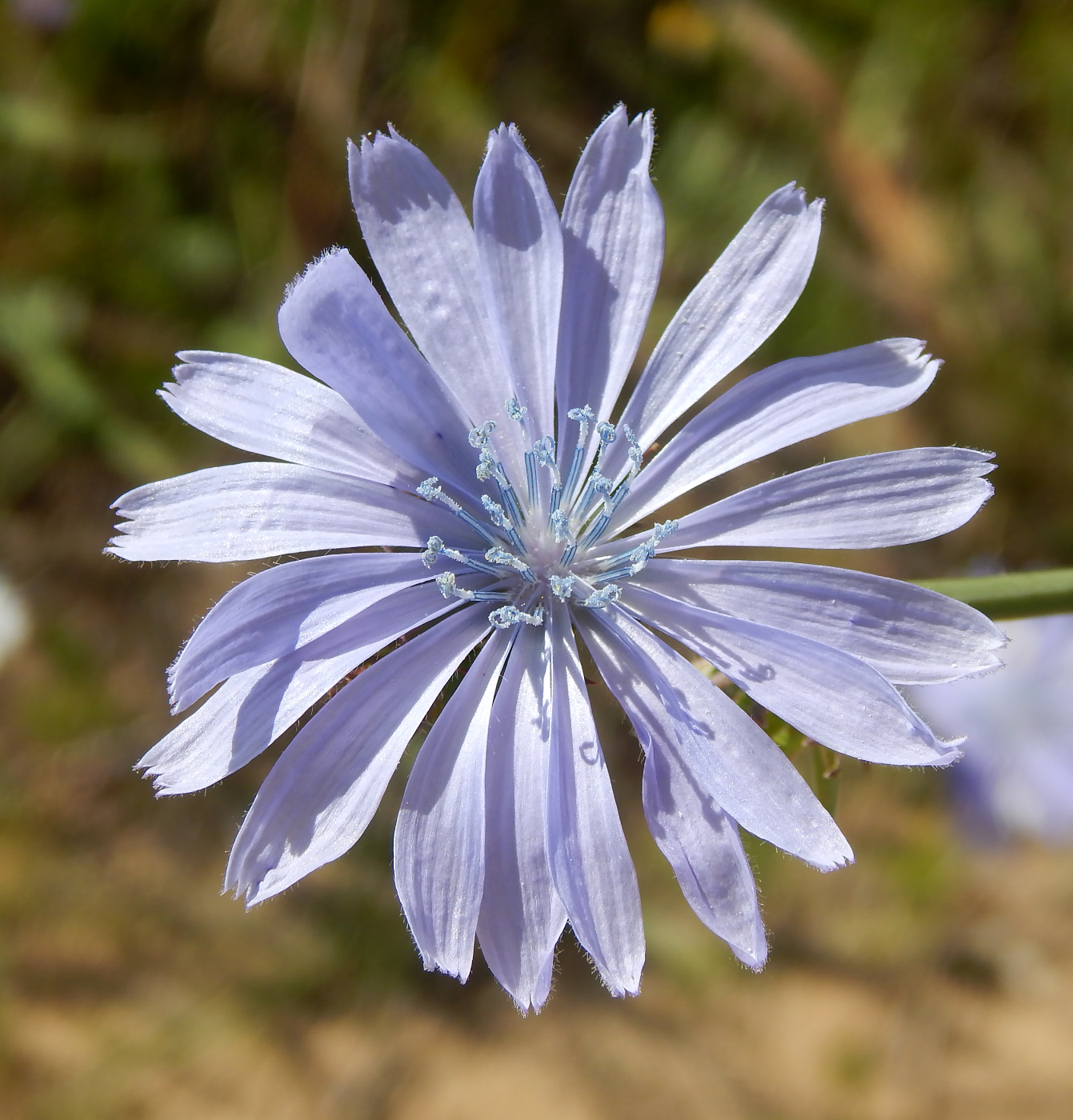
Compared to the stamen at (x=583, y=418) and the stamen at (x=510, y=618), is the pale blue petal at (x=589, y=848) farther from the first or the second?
the stamen at (x=583, y=418)

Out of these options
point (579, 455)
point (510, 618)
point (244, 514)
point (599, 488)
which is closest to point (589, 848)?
point (510, 618)

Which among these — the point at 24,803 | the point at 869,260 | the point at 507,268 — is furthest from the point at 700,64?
the point at 24,803

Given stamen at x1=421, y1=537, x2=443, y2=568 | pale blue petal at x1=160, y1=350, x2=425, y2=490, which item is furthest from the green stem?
pale blue petal at x1=160, y1=350, x2=425, y2=490

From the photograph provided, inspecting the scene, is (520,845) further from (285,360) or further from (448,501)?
(285,360)

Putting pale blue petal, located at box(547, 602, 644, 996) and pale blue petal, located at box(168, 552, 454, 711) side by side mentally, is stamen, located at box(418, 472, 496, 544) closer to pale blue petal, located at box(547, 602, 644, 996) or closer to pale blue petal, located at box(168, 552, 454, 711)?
pale blue petal, located at box(168, 552, 454, 711)

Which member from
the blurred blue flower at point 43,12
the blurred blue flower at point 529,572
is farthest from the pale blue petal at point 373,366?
the blurred blue flower at point 43,12
